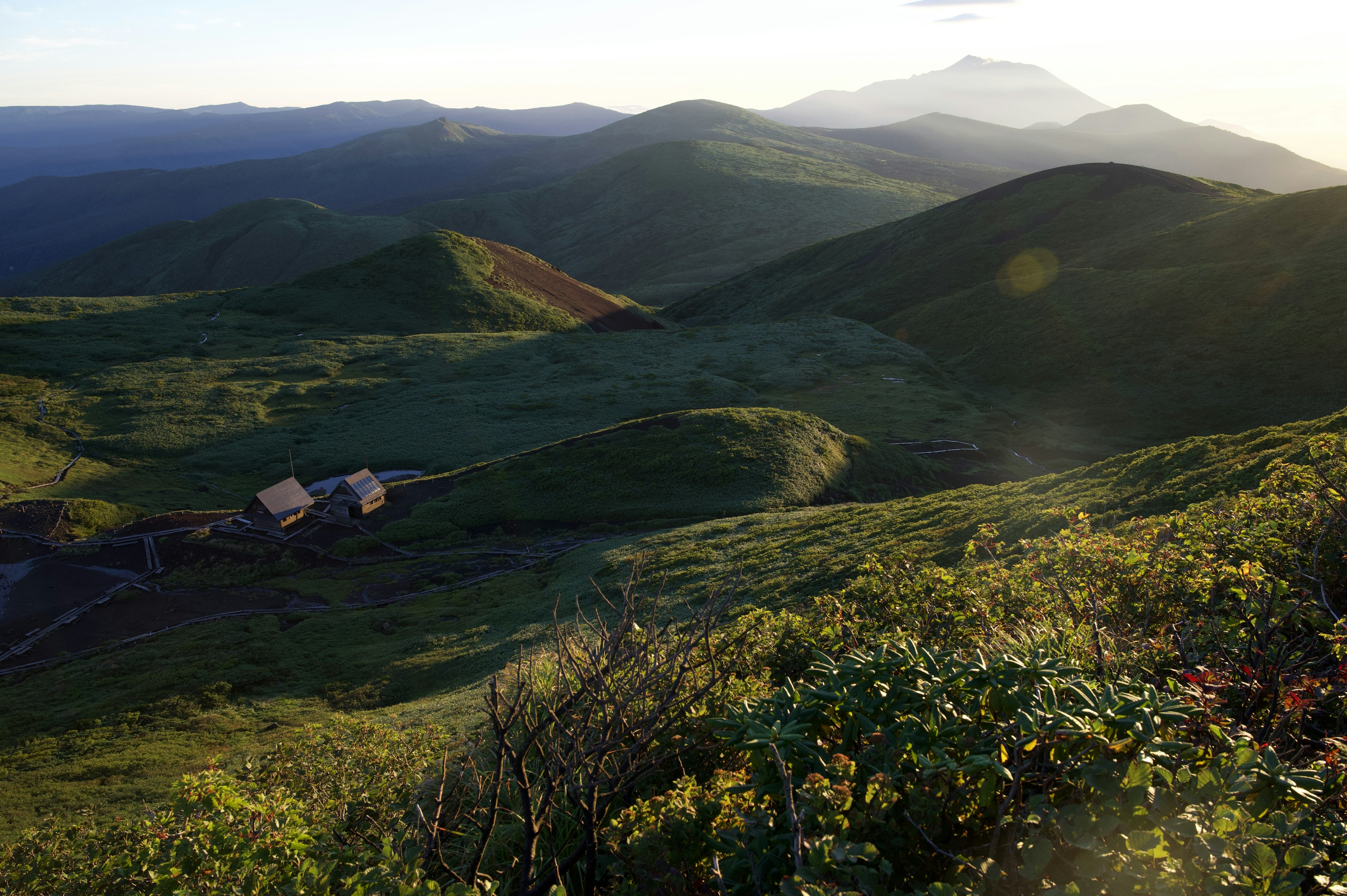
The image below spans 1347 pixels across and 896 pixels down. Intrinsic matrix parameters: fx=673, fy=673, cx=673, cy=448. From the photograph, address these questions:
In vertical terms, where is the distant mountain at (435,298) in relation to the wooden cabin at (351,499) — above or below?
above

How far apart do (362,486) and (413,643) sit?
51.6 feet

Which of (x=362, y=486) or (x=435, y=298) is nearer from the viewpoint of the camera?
(x=362, y=486)

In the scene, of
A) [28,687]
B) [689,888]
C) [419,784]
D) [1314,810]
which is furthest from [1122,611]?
[28,687]

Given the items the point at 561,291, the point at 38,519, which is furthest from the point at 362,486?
the point at 561,291

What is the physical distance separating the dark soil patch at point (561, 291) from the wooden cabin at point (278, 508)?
181ft

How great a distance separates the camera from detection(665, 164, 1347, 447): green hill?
→ 49312 millimetres

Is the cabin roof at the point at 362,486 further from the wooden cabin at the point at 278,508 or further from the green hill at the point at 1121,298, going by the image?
the green hill at the point at 1121,298

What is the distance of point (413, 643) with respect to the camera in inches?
888

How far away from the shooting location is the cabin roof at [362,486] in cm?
3503

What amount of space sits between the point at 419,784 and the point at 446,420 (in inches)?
1908

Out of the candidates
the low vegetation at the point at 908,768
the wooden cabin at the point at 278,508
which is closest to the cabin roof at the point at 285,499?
the wooden cabin at the point at 278,508

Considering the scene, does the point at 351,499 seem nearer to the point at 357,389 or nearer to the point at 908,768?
the point at 357,389

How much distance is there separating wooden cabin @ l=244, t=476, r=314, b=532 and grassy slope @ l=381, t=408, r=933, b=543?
442 centimetres

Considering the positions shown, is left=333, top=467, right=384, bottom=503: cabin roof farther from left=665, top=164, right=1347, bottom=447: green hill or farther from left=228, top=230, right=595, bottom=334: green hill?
left=228, top=230, right=595, bottom=334: green hill
